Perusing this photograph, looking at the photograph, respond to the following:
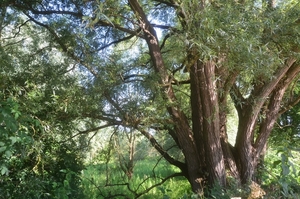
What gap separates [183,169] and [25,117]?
2659 mm

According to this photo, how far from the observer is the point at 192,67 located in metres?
4.31

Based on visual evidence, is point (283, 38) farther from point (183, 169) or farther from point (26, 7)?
point (26, 7)

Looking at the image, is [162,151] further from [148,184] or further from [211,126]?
[148,184]

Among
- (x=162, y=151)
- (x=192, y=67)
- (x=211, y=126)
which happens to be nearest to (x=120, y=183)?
(x=162, y=151)

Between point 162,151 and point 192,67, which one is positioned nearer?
point 192,67

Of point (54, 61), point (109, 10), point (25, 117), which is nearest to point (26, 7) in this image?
point (54, 61)

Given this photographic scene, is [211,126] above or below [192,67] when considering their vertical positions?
below

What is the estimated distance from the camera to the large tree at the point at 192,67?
11.0 feet

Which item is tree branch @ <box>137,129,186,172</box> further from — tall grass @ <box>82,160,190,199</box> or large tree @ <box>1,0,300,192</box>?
tall grass @ <box>82,160,190,199</box>

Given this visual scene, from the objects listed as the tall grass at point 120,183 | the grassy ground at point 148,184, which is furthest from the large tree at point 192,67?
the tall grass at point 120,183

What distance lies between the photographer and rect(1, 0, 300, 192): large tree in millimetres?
3352

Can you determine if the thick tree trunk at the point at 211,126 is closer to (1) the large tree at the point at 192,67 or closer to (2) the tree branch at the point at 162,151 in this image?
(1) the large tree at the point at 192,67

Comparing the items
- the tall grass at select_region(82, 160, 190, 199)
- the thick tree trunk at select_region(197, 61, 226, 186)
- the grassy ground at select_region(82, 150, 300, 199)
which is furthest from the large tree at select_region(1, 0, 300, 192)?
the tall grass at select_region(82, 160, 190, 199)

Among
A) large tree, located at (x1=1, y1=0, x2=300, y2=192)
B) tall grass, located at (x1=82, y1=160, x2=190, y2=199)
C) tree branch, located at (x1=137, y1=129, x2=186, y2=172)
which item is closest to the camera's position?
large tree, located at (x1=1, y1=0, x2=300, y2=192)
